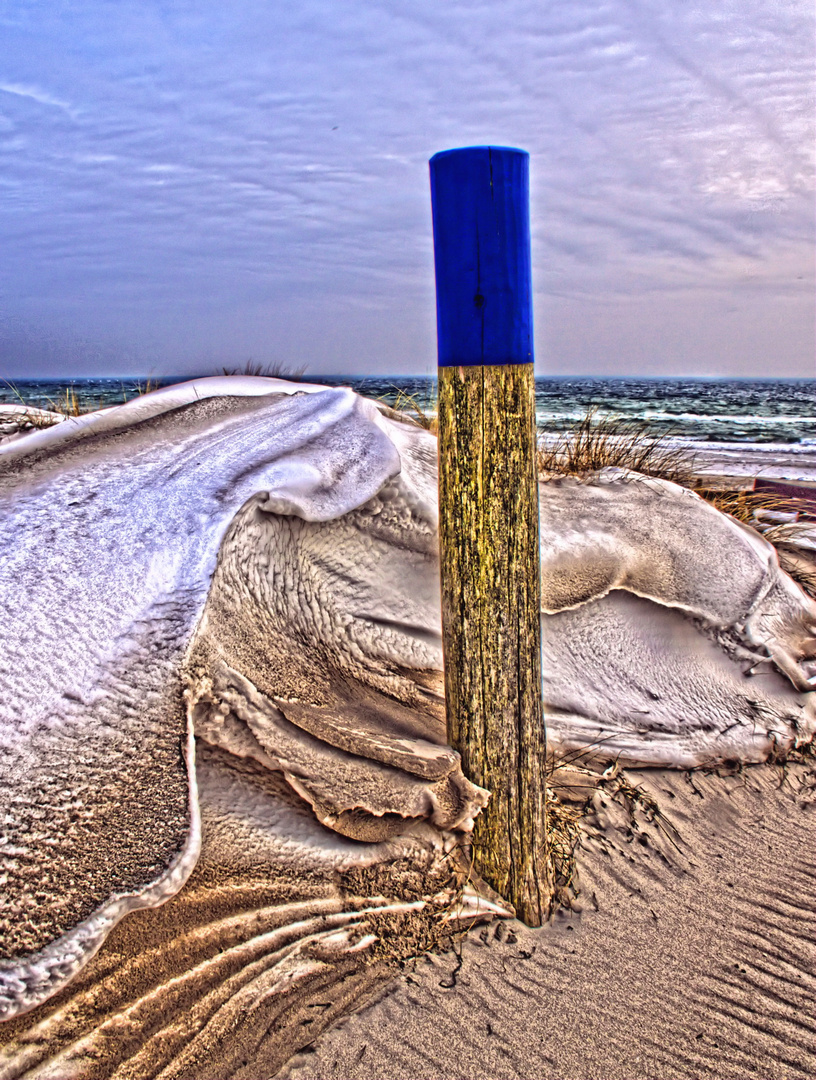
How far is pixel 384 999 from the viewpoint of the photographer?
7.45 feet

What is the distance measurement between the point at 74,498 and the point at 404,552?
131 cm

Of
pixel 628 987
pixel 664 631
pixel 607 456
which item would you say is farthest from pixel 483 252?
pixel 607 456

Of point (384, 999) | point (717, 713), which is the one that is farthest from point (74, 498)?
point (717, 713)

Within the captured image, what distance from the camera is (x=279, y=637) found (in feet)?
9.07

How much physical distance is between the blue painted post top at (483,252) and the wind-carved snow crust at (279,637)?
0.84m

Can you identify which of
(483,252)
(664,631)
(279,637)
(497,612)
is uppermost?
(483,252)

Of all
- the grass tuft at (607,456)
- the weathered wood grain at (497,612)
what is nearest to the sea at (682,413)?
the grass tuft at (607,456)

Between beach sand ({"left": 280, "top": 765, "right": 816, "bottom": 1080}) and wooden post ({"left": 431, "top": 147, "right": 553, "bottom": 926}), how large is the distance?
253 mm

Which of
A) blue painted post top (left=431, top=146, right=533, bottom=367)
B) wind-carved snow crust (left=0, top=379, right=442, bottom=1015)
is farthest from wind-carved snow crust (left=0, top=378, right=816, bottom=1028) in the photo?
blue painted post top (left=431, top=146, right=533, bottom=367)

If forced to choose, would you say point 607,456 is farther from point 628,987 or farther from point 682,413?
point 682,413

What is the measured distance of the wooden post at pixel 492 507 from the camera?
2.31 meters

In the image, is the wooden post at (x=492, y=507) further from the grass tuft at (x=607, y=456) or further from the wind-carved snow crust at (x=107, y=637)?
the grass tuft at (x=607, y=456)

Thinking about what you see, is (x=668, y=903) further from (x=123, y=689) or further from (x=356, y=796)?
(x=123, y=689)

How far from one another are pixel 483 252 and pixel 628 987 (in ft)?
7.45
